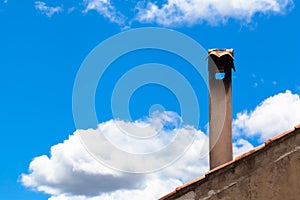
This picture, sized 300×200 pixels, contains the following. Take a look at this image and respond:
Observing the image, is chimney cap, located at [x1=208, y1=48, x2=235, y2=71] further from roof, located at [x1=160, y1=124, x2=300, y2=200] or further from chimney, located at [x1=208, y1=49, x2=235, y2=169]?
roof, located at [x1=160, y1=124, x2=300, y2=200]

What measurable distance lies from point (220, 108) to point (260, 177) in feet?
12.4

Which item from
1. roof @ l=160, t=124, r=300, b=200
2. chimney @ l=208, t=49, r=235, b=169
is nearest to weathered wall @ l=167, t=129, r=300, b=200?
roof @ l=160, t=124, r=300, b=200

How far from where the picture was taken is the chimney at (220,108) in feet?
32.9

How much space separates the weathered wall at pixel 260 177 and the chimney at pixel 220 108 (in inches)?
116

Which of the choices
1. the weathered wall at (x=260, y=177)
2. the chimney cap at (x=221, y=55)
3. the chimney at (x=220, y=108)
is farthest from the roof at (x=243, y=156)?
the chimney cap at (x=221, y=55)

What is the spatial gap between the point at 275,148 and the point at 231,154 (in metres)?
3.14

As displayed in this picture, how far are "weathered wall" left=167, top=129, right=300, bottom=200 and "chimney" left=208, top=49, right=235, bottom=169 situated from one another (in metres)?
2.95

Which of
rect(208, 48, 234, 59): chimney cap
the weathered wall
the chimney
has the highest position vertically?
rect(208, 48, 234, 59): chimney cap

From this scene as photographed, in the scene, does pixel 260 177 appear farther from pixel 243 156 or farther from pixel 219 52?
pixel 219 52

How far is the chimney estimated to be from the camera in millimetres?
10031

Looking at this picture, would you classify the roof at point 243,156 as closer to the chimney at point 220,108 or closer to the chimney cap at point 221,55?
the chimney at point 220,108

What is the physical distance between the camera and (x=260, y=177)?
6902mm

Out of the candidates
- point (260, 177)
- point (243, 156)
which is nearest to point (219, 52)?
point (243, 156)

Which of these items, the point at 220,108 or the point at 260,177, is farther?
the point at 220,108
